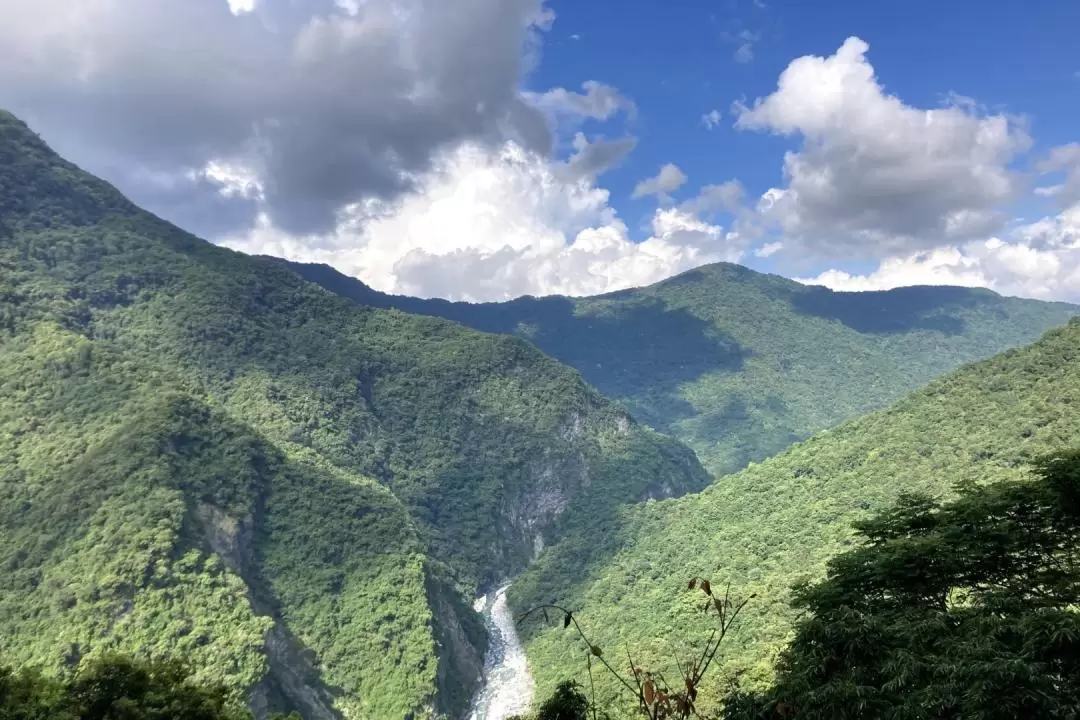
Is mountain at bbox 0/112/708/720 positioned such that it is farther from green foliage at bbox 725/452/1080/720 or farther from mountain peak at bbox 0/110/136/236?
green foliage at bbox 725/452/1080/720

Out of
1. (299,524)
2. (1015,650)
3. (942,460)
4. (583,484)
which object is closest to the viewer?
(1015,650)

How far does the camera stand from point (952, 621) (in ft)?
60.2

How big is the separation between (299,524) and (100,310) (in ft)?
231

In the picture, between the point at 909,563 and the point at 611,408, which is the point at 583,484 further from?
the point at 909,563

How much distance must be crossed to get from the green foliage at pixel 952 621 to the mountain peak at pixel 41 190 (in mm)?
147263

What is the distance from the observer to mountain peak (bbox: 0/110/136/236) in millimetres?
124188

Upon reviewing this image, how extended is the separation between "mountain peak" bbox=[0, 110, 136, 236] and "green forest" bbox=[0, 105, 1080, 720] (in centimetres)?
73

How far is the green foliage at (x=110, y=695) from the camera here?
72.5 feet

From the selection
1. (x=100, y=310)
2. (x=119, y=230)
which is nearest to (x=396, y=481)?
(x=100, y=310)

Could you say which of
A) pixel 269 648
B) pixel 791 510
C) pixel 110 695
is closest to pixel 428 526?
pixel 269 648

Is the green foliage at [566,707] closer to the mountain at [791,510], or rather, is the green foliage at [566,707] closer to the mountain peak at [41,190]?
the mountain at [791,510]

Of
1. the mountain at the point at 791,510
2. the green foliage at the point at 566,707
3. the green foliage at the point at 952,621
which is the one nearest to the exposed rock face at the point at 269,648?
the mountain at the point at 791,510

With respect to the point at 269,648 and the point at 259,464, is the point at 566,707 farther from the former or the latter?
the point at 259,464

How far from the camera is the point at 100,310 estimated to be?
390 feet
